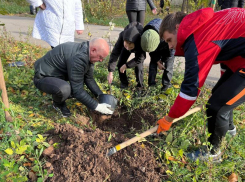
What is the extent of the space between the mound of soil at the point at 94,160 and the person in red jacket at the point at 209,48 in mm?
582

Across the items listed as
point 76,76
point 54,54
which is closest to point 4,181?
point 76,76

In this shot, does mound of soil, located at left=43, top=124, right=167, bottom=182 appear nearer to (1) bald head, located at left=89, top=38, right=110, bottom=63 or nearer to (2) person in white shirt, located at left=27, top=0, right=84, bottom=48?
(1) bald head, located at left=89, top=38, right=110, bottom=63

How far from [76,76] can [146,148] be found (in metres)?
1.14

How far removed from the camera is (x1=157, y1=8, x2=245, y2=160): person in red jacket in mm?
1494

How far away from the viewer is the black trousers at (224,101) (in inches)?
63.9

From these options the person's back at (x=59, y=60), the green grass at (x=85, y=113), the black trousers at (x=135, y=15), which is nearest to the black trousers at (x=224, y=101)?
the green grass at (x=85, y=113)

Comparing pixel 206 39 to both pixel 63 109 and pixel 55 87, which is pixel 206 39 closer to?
pixel 55 87

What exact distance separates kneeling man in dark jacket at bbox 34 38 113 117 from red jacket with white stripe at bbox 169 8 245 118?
1014mm

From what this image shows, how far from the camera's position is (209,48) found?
1483 millimetres

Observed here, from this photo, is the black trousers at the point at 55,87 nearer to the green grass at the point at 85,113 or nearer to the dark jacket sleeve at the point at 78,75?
the dark jacket sleeve at the point at 78,75

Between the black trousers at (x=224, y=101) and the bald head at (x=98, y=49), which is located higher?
the bald head at (x=98, y=49)

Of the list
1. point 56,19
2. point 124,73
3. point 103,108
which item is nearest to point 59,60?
point 103,108

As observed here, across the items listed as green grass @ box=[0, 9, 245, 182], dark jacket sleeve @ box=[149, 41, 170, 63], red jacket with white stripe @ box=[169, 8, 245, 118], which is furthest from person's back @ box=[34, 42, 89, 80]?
red jacket with white stripe @ box=[169, 8, 245, 118]

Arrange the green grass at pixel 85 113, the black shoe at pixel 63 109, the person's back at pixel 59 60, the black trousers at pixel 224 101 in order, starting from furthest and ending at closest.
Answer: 1. the black shoe at pixel 63 109
2. the person's back at pixel 59 60
3. the green grass at pixel 85 113
4. the black trousers at pixel 224 101
